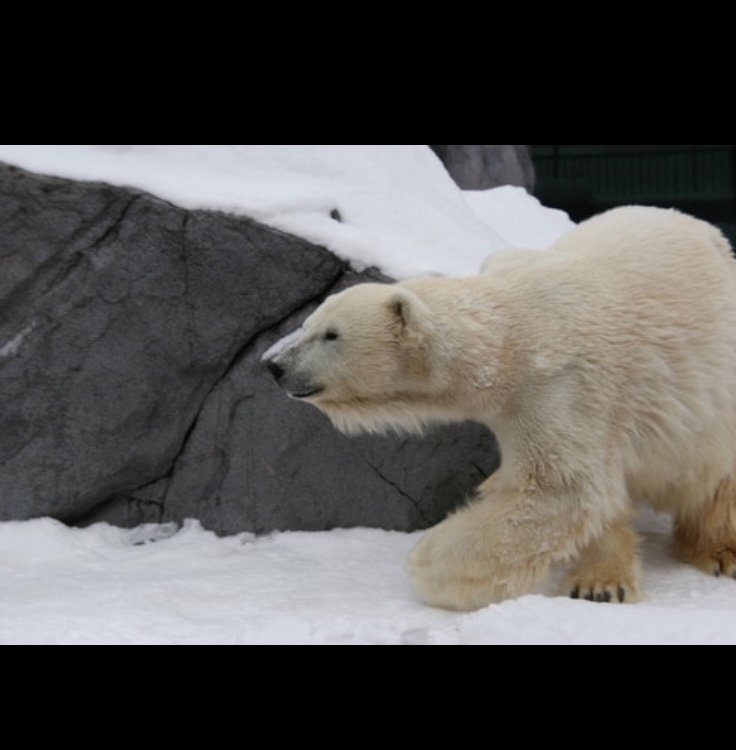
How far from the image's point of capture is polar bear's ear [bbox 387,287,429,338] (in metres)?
3.02

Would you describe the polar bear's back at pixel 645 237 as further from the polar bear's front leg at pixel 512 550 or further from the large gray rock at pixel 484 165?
the large gray rock at pixel 484 165

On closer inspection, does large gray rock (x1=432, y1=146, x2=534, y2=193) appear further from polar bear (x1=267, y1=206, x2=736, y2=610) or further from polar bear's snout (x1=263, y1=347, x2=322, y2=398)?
polar bear's snout (x1=263, y1=347, x2=322, y2=398)

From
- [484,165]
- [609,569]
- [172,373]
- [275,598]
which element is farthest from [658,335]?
[484,165]

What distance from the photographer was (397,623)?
2.87 m

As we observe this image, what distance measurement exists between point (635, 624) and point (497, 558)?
561mm

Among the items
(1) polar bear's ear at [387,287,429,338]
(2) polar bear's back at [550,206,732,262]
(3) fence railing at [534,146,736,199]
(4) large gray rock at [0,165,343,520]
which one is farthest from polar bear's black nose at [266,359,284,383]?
(3) fence railing at [534,146,736,199]

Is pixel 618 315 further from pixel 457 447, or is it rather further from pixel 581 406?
pixel 457 447

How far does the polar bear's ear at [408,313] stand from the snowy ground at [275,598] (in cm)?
79

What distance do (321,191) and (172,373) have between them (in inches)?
36.0

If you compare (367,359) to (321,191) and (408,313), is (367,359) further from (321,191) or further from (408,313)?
(321,191)

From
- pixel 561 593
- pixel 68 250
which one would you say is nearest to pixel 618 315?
pixel 561 593

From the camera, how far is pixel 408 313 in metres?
3.03

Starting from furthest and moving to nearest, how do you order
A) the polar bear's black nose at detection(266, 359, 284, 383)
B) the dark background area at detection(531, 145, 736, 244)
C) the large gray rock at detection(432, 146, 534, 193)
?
the large gray rock at detection(432, 146, 534, 193), the dark background area at detection(531, 145, 736, 244), the polar bear's black nose at detection(266, 359, 284, 383)

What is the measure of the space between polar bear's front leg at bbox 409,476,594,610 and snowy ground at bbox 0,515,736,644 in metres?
0.09
